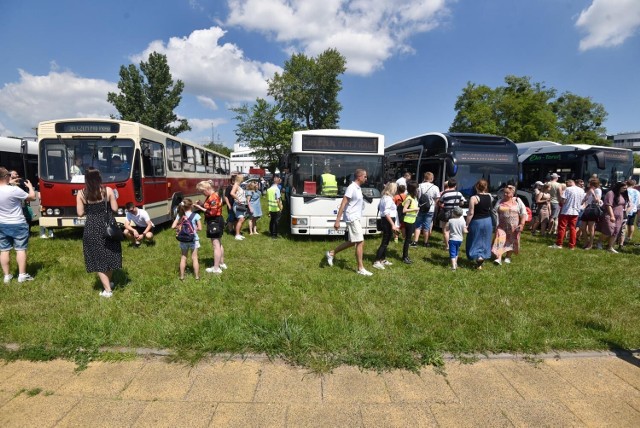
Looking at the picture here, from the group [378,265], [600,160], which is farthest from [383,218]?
[600,160]

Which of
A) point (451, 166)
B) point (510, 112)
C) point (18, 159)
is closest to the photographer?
point (451, 166)

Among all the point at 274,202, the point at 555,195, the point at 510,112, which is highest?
the point at 510,112

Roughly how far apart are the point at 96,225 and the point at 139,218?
3.85 m

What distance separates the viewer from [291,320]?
4016mm

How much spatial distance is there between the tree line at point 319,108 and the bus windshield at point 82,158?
26.6m

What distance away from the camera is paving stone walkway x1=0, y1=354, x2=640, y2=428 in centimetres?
255

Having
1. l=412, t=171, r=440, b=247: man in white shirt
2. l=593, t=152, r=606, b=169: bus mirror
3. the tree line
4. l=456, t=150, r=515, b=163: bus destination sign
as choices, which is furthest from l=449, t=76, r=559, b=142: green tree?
l=412, t=171, r=440, b=247: man in white shirt

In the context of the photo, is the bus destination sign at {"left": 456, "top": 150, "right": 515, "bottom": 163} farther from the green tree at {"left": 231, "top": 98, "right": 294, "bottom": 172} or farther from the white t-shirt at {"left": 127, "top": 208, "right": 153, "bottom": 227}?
the green tree at {"left": 231, "top": 98, "right": 294, "bottom": 172}

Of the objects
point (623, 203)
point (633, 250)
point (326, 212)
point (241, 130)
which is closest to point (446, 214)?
point (326, 212)

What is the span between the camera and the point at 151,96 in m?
35.9

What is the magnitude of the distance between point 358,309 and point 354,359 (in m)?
1.23

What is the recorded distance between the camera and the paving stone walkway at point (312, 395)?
255 centimetres

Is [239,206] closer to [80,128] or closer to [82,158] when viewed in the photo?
[82,158]

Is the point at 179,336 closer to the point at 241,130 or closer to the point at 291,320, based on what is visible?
the point at 291,320
